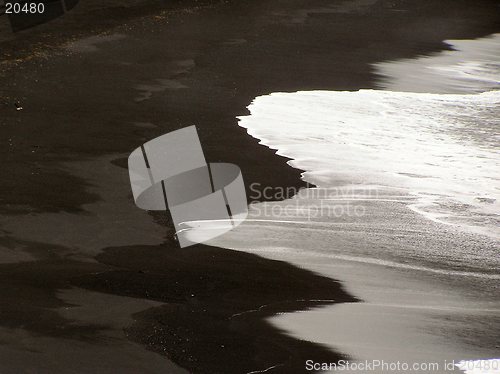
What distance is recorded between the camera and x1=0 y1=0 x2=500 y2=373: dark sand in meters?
3.42

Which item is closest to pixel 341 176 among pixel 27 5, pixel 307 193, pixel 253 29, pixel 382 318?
pixel 307 193

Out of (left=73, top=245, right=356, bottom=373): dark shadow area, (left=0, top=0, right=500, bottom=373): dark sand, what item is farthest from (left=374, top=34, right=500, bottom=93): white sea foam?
(left=73, top=245, right=356, bottom=373): dark shadow area

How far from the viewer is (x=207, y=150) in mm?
5348

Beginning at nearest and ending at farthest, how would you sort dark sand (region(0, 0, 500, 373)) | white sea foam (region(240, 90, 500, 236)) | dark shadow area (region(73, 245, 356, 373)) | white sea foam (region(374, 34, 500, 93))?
dark shadow area (region(73, 245, 356, 373)), dark sand (region(0, 0, 500, 373)), white sea foam (region(240, 90, 500, 236)), white sea foam (region(374, 34, 500, 93))

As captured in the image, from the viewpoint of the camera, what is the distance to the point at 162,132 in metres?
5.67

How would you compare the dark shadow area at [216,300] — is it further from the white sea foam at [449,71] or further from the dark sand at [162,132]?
the white sea foam at [449,71]

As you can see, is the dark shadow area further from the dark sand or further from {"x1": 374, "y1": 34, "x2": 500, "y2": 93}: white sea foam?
{"x1": 374, "y1": 34, "x2": 500, "y2": 93}: white sea foam

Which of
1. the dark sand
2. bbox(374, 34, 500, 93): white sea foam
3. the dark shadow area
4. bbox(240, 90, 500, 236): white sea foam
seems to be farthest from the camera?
bbox(374, 34, 500, 93): white sea foam

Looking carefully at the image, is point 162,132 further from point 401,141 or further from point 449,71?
point 449,71

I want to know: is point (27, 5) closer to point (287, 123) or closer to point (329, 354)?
point (287, 123)

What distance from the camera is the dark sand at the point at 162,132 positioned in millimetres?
3416

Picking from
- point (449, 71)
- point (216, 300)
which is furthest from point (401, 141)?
point (216, 300)

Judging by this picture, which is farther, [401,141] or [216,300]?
[401,141]

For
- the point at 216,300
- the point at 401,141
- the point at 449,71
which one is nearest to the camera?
the point at 216,300
